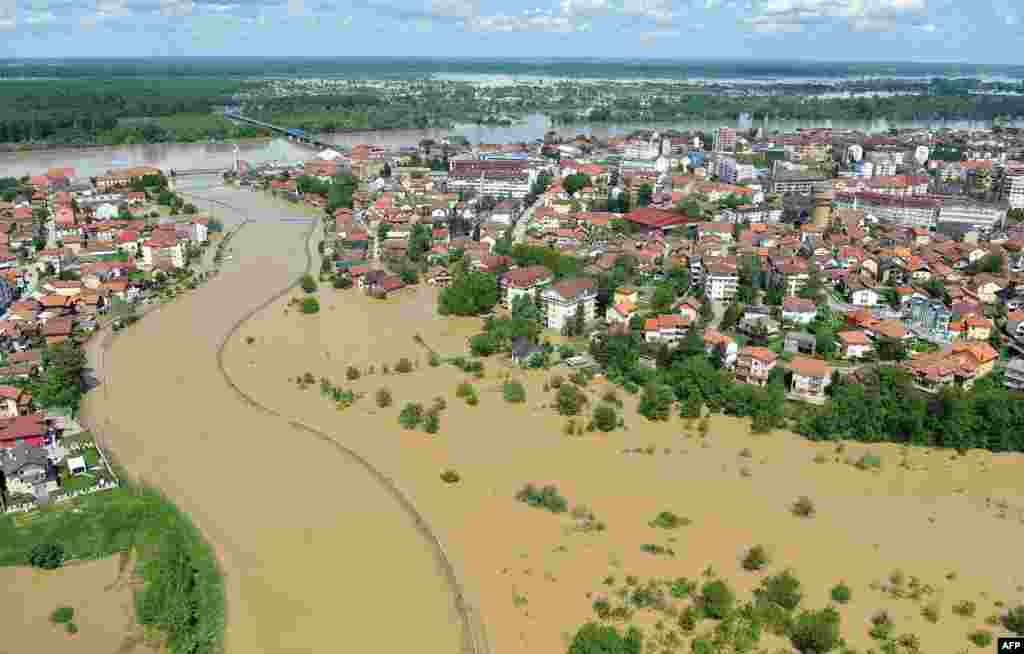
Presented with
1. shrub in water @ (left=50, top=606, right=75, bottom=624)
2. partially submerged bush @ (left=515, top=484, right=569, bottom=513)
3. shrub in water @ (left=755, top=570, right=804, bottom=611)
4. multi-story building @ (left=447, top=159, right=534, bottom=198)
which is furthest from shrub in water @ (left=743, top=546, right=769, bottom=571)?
multi-story building @ (left=447, top=159, right=534, bottom=198)

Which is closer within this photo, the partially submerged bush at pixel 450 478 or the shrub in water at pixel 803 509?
the shrub in water at pixel 803 509

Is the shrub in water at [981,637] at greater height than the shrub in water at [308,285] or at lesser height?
lesser

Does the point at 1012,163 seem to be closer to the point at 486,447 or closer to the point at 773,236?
the point at 773,236

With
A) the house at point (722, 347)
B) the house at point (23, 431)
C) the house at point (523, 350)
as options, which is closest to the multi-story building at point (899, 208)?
the house at point (722, 347)

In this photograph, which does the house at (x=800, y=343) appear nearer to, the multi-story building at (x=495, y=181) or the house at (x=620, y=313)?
the house at (x=620, y=313)

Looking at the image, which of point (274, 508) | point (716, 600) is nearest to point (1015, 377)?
point (716, 600)

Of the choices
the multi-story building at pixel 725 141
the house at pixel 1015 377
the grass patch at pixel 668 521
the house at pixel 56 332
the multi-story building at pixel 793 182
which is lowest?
the grass patch at pixel 668 521

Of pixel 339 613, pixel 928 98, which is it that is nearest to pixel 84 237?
pixel 339 613

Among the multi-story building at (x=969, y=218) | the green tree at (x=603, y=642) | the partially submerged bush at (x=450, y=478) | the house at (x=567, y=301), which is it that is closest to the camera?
the green tree at (x=603, y=642)
